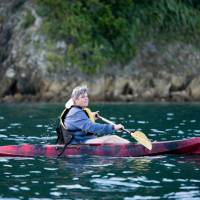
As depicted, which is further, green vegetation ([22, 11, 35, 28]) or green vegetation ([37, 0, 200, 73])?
green vegetation ([22, 11, 35, 28])

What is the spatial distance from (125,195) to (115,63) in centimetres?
2511

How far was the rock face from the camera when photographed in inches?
1379

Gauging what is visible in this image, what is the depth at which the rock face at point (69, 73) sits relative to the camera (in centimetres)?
3503

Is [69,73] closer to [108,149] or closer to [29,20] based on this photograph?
[29,20]

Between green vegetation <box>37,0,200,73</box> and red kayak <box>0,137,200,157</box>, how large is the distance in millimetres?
19657

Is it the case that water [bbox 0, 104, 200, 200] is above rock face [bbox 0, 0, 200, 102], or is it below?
below

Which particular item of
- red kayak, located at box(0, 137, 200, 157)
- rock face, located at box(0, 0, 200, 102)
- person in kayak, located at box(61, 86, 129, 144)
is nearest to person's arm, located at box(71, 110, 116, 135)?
person in kayak, located at box(61, 86, 129, 144)

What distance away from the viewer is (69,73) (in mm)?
35562

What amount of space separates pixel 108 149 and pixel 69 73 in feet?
64.9

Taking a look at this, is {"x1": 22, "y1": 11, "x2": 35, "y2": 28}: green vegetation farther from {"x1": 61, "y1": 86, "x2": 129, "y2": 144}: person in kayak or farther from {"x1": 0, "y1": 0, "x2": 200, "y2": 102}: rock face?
{"x1": 61, "y1": 86, "x2": 129, "y2": 144}: person in kayak

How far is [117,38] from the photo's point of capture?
120 feet

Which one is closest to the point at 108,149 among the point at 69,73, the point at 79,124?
the point at 79,124

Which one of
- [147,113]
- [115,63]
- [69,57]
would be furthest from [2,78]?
[147,113]

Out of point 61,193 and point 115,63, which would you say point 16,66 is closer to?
point 115,63
